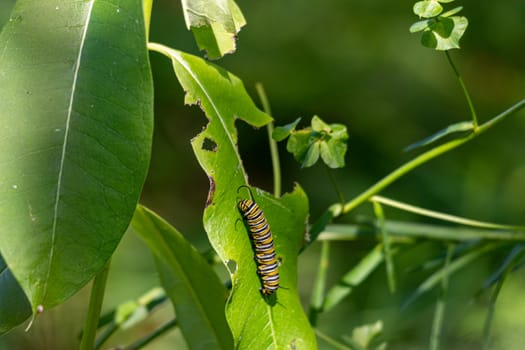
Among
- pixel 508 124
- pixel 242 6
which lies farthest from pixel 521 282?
pixel 242 6

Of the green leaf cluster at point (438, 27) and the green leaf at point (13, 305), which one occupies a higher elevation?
the green leaf cluster at point (438, 27)

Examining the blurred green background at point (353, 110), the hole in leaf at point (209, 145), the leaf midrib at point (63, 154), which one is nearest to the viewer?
the leaf midrib at point (63, 154)

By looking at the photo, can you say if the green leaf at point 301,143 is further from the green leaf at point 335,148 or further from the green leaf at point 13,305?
the green leaf at point 13,305

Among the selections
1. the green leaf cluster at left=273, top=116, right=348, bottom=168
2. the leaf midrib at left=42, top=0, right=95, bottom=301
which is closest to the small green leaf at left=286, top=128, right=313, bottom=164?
the green leaf cluster at left=273, top=116, right=348, bottom=168

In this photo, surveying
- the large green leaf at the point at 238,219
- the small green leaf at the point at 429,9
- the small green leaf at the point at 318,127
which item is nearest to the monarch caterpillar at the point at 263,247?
the large green leaf at the point at 238,219

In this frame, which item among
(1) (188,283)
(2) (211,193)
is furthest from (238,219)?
(1) (188,283)

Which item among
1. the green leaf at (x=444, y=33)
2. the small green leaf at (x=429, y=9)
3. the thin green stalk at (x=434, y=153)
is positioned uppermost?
the small green leaf at (x=429, y=9)
